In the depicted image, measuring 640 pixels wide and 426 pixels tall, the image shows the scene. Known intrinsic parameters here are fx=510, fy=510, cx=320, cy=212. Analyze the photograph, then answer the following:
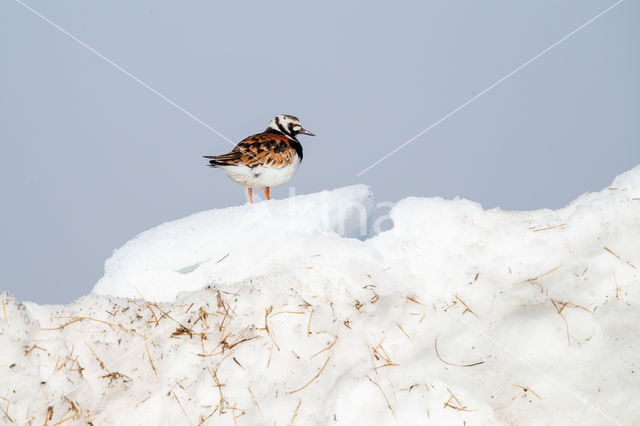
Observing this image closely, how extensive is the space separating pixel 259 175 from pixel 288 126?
1607 mm

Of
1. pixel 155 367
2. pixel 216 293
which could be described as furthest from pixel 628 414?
pixel 155 367

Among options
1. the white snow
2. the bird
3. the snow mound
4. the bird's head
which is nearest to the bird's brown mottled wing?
the bird

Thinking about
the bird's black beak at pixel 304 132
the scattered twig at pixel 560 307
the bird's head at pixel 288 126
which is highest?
the bird's head at pixel 288 126

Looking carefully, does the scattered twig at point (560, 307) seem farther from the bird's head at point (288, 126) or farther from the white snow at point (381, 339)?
the bird's head at point (288, 126)

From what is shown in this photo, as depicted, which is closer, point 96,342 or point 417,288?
point 96,342

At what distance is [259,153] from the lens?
736 centimetres

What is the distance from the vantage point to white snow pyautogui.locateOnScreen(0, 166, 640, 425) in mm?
3168

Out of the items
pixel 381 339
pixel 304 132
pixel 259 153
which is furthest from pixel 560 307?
pixel 304 132

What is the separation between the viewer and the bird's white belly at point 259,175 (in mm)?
7258

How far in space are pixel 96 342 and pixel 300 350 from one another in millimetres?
1322

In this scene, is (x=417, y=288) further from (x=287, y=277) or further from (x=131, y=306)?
(x=131, y=306)

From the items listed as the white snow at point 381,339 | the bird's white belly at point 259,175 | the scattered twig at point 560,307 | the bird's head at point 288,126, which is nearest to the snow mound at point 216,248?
the white snow at point 381,339

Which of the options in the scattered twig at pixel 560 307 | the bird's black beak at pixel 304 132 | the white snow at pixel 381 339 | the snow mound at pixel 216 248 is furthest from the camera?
the bird's black beak at pixel 304 132

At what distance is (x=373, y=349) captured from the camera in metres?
3.35
